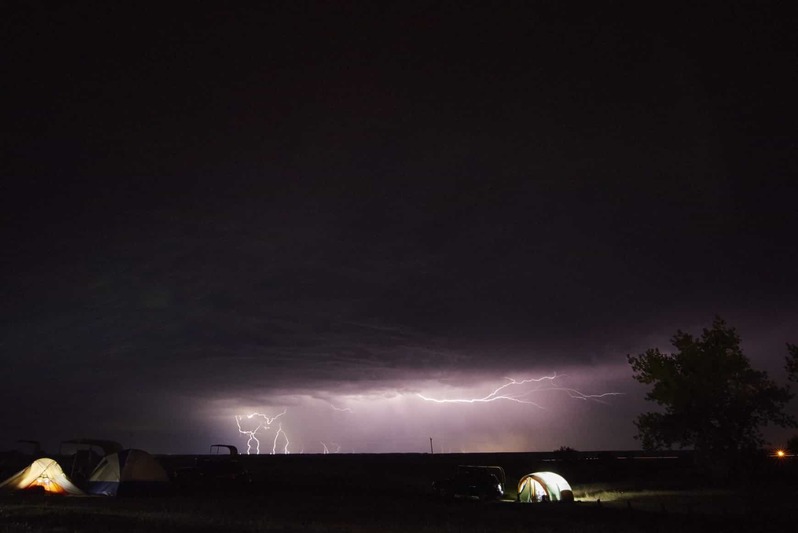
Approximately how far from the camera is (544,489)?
90.3 ft

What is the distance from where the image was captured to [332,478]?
4466 cm

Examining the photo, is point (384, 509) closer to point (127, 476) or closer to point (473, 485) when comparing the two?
point (473, 485)

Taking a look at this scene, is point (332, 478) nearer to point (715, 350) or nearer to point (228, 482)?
point (228, 482)

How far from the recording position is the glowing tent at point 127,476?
2875cm

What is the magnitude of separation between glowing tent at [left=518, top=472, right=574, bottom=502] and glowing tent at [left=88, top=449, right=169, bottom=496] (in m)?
18.8

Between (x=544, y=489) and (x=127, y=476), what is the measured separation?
20728 mm

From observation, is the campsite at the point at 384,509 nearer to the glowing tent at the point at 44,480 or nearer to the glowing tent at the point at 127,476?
the glowing tent at the point at 127,476

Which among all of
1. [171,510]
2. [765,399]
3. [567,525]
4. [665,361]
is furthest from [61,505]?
[765,399]

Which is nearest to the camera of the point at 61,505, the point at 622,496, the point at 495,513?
the point at 495,513

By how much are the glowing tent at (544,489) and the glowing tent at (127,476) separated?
18.8 meters

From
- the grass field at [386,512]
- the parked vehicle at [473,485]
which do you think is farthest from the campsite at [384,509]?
the parked vehicle at [473,485]

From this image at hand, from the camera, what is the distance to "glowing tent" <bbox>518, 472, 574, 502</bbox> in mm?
26781

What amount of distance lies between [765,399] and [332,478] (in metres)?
32.8

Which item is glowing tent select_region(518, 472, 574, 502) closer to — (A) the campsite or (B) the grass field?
(A) the campsite
